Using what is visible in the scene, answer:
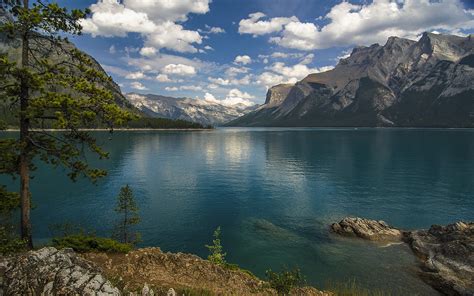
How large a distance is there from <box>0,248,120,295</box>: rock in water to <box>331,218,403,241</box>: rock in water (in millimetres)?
46456

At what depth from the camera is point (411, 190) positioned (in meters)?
86.3

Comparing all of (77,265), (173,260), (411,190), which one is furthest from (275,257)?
(411,190)

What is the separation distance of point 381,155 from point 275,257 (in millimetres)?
135986

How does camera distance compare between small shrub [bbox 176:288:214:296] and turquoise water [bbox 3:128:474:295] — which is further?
turquoise water [bbox 3:128:474:295]

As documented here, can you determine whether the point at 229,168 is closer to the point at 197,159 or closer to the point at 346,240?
the point at 197,159

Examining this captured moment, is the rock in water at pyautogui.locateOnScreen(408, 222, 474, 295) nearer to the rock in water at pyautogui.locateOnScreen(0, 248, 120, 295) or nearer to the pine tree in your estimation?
the rock in water at pyautogui.locateOnScreen(0, 248, 120, 295)

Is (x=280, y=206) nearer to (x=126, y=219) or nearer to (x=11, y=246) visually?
(x=126, y=219)

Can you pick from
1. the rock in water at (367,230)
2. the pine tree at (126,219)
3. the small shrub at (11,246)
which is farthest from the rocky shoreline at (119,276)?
the rock in water at (367,230)

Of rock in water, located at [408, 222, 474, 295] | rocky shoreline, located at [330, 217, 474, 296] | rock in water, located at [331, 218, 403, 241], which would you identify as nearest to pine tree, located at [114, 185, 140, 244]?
rock in water, located at [331, 218, 403, 241]

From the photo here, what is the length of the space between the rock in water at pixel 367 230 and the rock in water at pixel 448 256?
9.48ft

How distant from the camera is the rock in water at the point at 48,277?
48.2 feet

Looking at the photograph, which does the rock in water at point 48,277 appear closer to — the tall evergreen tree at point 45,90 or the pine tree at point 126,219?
the tall evergreen tree at point 45,90

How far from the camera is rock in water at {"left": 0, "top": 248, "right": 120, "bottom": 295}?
14688mm

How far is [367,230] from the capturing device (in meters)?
52.3
